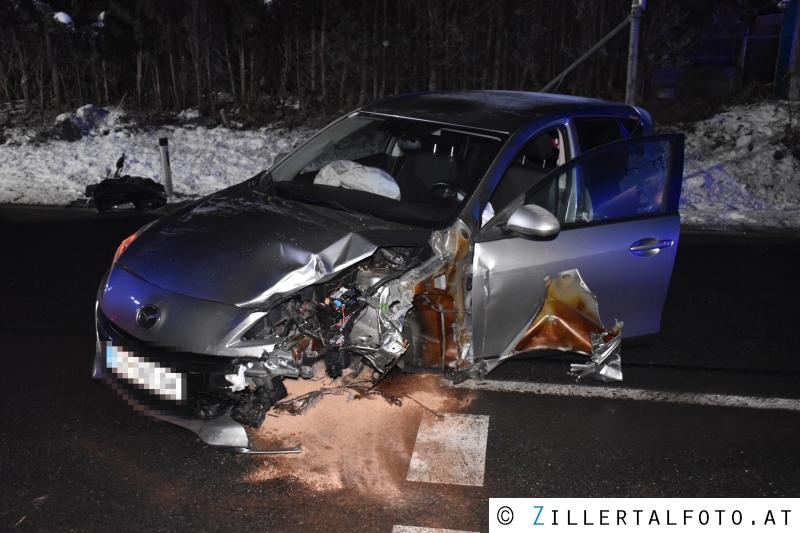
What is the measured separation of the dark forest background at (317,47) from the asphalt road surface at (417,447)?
9152 millimetres

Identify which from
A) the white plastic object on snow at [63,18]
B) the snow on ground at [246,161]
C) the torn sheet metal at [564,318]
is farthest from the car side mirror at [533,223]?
the white plastic object on snow at [63,18]

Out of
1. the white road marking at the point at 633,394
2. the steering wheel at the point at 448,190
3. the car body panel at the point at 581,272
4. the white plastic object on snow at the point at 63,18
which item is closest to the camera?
the car body panel at the point at 581,272

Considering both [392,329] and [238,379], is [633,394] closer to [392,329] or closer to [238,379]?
[392,329]

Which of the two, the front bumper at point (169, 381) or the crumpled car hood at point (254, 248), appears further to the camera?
the crumpled car hood at point (254, 248)

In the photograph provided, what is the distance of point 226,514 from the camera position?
382 centimetres

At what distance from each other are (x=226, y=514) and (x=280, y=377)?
0.73m

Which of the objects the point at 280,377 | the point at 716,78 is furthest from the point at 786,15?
the point at 280,377

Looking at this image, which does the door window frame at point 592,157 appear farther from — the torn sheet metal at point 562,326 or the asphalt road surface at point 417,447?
the asphalt road surface at point 417,447

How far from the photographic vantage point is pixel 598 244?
482cm

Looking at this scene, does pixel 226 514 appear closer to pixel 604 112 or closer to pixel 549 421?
pixel 549 421

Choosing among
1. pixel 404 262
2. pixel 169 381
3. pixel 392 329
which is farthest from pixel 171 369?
pixel 404 262

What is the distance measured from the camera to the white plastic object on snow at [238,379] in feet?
13.0

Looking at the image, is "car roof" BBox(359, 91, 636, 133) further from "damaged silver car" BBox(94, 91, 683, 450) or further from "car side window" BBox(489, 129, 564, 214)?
"car side window" BBox(489, 129, 564, 214)

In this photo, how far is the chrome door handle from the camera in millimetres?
A: 4957
